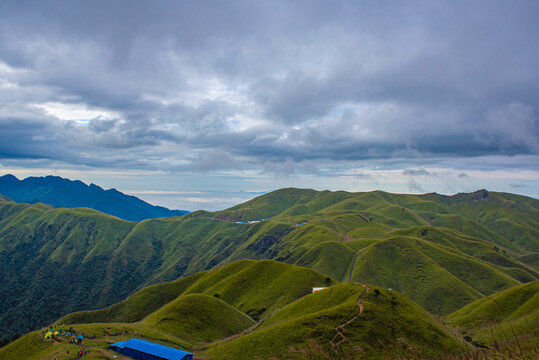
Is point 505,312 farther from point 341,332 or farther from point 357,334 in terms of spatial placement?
point 341,332

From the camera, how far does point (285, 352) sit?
70.1m

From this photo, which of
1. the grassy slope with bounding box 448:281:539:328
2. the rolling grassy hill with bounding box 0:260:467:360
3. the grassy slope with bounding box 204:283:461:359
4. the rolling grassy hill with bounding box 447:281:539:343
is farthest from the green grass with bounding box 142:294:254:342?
the grassy slope with bounding box 448:281:539:328

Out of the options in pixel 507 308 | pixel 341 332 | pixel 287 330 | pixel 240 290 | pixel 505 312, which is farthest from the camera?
pixel 240 290

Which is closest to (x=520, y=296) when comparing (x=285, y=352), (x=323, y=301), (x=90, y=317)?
(x=323, y=301)

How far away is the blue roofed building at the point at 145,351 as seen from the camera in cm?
6301

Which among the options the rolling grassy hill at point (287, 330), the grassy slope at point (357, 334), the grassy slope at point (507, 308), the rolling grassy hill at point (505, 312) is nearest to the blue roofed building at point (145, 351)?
the rolling grassy hill at point (287, 330)

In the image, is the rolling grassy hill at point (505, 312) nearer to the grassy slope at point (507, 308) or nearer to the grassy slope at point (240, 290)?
the grassy slope at point (507, 308)

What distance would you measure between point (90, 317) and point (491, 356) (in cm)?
18336

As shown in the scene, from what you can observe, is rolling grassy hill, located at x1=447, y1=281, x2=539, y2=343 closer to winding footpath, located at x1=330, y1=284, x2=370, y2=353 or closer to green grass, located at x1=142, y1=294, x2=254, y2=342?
winding footpath, located at x1=330, y1=284, x2=370, y2=353

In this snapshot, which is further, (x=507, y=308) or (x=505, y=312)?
(x=507, y=308)

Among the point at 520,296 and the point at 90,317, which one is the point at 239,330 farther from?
the point at 520,296

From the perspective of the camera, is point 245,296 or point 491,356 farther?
point 245,296

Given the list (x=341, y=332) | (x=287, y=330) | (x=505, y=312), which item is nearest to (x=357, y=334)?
(x=341, y=332)

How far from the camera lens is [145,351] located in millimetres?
63406
